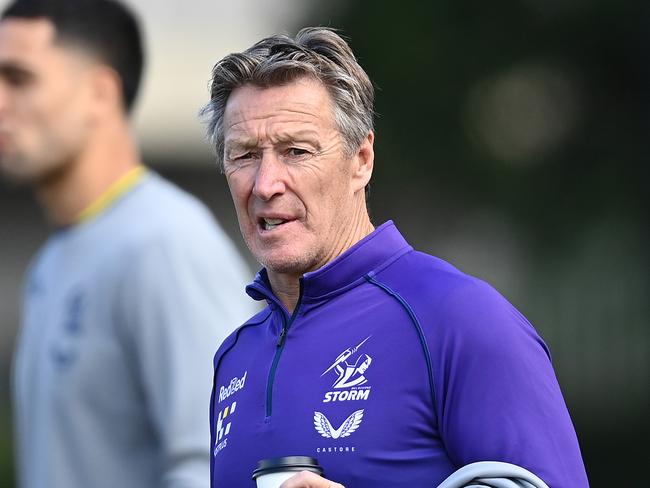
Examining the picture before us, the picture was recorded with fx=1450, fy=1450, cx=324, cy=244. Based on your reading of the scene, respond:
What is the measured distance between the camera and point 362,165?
3.20 meters

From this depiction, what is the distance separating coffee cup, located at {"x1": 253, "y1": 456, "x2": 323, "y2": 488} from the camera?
2.71 meters

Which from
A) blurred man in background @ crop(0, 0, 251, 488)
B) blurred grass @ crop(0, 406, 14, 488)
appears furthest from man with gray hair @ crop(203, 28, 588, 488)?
blurred grass @ crop(0, 406, 14, 488)

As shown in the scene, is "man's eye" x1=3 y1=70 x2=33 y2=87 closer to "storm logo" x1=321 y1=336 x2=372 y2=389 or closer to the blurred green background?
"storm logo" x1=321 y1=336 x2=372 y2=389

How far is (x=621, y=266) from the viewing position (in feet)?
37.6

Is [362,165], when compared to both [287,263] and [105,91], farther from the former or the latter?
[105,91]

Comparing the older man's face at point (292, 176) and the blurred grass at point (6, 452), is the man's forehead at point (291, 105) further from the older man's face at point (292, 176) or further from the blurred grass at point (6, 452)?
the blurred grass at point (6, 452)

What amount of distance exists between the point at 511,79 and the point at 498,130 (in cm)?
43

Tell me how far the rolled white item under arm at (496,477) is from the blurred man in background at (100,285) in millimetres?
1787

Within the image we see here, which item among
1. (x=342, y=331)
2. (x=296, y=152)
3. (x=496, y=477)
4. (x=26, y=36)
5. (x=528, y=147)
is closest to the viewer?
(x=496, y=477)

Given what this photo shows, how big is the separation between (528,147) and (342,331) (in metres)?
9.14

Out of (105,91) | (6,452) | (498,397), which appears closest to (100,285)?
(105,91)

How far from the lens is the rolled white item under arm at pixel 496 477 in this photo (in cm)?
267

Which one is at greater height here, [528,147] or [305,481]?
[528,147]

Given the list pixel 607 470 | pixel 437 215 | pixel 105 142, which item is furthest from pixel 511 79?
pixel 105 142
